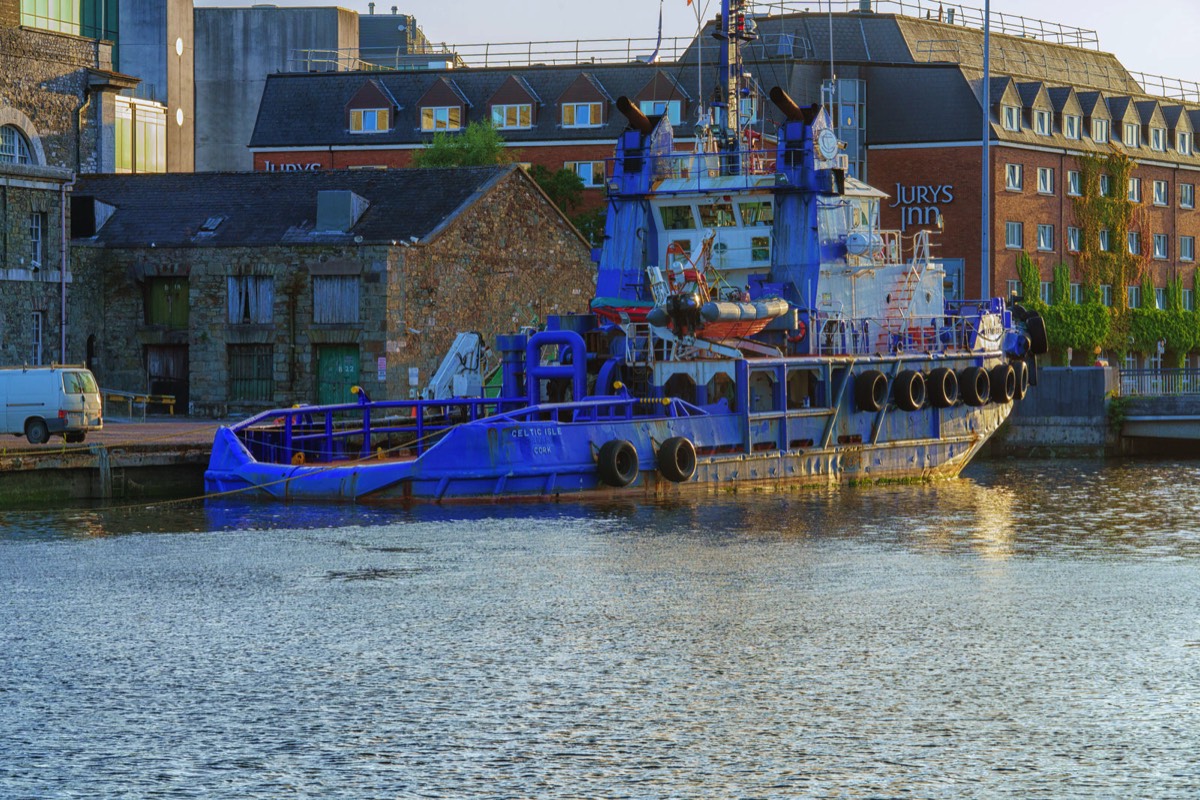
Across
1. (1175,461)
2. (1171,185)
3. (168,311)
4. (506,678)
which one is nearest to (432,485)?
(506,678)

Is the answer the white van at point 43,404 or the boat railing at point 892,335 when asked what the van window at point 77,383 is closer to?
the white van at point 43,404

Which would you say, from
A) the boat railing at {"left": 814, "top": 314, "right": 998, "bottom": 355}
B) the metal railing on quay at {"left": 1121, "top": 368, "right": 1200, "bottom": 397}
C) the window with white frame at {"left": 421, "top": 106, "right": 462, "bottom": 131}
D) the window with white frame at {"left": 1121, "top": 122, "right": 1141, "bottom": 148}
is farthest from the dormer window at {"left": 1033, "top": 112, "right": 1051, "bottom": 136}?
the boat railing at {"left": 814, "top": 314, "right": 998, "bottom": 355}

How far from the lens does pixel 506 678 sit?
16.5 m

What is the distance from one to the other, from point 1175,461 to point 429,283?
20.7 m

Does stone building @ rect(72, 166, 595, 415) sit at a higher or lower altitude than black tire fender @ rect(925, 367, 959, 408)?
higher

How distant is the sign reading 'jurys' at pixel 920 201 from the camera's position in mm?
72062

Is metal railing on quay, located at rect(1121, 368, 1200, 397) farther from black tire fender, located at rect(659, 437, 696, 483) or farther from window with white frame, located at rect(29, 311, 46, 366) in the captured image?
window with white frame, located at rect(29, 311, 46, 366)

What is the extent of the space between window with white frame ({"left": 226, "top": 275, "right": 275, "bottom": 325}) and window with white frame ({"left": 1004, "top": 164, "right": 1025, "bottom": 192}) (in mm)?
34612

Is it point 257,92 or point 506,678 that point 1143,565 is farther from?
point 257,92

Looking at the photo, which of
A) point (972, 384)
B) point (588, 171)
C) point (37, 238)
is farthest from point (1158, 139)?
point (37, 238)

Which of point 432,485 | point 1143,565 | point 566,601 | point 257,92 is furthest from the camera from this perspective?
point 257,92

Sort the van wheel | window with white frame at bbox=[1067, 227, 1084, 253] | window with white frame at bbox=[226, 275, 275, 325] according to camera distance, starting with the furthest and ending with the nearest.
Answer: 1. window with white frame at bbox=[1067, 227, 1084, 253]
2. window with white frame at bbox=[226, 275, 275, 325]
3. the van wheel

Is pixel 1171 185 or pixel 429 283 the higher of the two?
pixel 1171 185

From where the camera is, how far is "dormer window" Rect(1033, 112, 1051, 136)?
75938 mm
